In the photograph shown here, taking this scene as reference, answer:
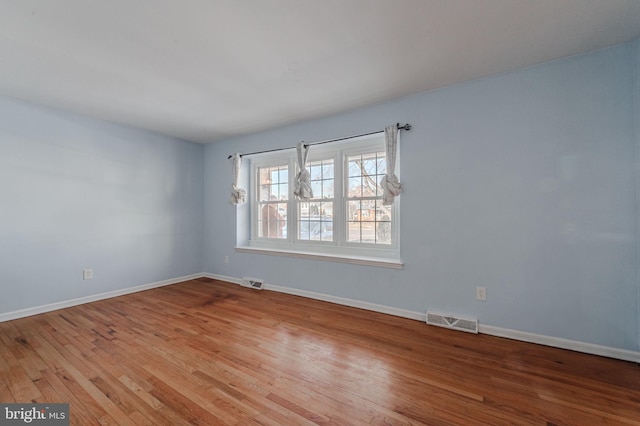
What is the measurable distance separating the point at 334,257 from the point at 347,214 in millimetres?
613

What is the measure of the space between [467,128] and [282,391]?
281cm

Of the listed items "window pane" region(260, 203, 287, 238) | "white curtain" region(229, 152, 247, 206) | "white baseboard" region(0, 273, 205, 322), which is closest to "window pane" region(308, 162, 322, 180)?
"window pane" region(260, 203, 287, 238)

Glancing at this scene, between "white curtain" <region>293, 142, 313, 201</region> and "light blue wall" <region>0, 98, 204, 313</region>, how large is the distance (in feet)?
7.31

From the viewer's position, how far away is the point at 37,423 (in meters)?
1.50

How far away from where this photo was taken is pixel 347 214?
3.63m

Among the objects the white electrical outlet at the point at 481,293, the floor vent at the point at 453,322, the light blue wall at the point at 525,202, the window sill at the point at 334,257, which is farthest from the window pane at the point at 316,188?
the white electrical outlet at the point at 481,293

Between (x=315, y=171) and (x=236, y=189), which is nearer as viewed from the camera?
(x=315, y=171)

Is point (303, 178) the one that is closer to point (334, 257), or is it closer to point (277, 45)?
point (334, 257)

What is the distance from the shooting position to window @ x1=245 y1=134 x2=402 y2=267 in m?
3.38

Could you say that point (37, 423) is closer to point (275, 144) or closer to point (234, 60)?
point (234, 60)

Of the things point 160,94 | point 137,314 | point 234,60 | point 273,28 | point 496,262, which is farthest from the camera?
point 137,314

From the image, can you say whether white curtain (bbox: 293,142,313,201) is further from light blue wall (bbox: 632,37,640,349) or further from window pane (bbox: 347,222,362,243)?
light blue wall (bbox: 632,37,640,349)

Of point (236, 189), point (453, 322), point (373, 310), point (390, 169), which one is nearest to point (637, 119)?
point (390, 169)

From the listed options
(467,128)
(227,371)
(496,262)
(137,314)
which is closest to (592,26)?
(467,128)
